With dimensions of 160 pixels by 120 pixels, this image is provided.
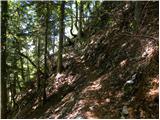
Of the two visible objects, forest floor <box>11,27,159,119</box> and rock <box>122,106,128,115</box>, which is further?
forest floor <box>11,27,159,119</box>

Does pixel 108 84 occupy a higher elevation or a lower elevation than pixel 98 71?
higher

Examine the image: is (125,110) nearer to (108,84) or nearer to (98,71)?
(108,84)

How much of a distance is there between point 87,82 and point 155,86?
3.70 metres

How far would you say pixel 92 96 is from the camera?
914cm

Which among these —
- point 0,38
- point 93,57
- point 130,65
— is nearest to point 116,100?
point 130,65

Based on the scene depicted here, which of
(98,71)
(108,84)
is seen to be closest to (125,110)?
(108,84)

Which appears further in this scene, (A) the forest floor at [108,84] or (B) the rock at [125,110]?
(A) the forest floor at [108,84]

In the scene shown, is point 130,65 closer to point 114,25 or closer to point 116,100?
point 116,100

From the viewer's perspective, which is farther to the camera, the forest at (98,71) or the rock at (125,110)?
the forest at (98,71)

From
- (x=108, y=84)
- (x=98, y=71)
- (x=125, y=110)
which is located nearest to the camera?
(x=125, y=110)

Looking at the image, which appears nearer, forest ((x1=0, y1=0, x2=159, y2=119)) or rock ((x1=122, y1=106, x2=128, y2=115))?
rock ((x1=122, y1=106, x2=128, y2=115))

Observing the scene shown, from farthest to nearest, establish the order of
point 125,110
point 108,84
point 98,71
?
1. point 98,71
2. point 108,84
3. point 125,110

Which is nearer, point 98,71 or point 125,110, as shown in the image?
point 125,110

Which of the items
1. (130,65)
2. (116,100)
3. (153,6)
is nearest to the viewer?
(116,100)
